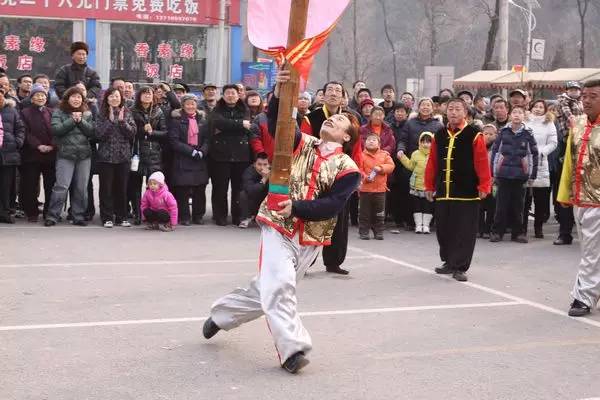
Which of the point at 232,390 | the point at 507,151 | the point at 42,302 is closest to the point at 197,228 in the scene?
the point at 507,151

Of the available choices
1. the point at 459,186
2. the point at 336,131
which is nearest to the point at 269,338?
the point at 336,131

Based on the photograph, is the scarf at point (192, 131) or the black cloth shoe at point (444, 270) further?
the scarf at point (192, 131)

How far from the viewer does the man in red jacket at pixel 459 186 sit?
10305 millimetres

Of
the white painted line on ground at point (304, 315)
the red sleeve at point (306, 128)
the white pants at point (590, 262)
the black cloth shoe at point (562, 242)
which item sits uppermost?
the red sleeve at point (306, 128)

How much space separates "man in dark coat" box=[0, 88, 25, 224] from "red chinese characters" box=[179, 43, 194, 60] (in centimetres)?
1746

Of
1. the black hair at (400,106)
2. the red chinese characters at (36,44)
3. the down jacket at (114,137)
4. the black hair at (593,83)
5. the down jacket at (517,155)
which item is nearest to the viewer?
the black hair at (593,83)

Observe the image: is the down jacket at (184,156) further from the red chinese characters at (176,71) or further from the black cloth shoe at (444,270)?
the red chinese characters at (176,71)

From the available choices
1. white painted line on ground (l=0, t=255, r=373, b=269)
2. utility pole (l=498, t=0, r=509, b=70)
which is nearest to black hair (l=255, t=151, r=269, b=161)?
white painted line on ground (l=0, t=255, r=373, b=269)

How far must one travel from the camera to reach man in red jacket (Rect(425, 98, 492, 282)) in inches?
406

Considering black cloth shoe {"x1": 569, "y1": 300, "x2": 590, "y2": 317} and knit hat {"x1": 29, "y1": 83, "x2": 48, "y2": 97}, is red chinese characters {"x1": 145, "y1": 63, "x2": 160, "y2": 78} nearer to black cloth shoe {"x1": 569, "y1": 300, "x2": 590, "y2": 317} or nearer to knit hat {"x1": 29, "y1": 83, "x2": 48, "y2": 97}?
knit hat {"x1": 29, "y1": 83, "x2": 48, "y2": 97}

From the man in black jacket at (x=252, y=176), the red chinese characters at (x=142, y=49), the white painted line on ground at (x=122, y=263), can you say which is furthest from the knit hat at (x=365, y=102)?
the red chinese characters at (x=142, y=49)

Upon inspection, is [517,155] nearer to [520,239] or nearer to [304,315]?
[520,239]

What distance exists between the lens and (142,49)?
97.9ft

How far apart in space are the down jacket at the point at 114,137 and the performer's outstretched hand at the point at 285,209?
765cm
